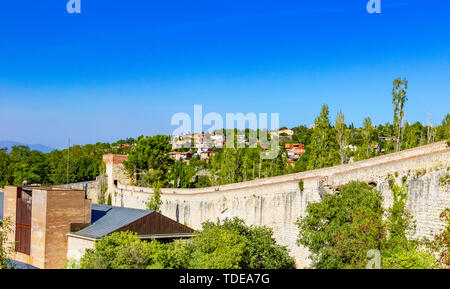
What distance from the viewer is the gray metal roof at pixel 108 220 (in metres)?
21.5

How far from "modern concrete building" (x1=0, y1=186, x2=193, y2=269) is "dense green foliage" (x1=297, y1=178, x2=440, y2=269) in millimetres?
7395

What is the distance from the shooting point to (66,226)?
23.0 m

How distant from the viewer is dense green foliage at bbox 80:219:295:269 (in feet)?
51.2

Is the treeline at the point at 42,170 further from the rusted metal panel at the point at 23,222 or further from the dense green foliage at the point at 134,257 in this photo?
the dense green foliage at the point at 134,257

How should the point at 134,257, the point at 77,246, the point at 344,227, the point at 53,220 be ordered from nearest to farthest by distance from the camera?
the point at 134,257 → the point at 344,227 → the point at 77,246 → the point at 53,220

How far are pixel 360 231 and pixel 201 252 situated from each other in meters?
6.68

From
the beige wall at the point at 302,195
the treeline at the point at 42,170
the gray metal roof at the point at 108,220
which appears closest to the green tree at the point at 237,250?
the beige wall at the point at 302,195

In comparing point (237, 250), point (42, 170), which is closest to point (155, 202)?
point (237, 250)

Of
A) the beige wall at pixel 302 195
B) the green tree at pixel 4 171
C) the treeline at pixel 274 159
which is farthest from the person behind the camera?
the green tree at pixel 4 171

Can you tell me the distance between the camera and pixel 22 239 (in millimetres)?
24469

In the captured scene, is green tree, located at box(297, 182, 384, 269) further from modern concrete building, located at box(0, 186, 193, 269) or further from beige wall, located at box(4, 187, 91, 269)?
beige wall, located at box(4, 187, 91, 269)

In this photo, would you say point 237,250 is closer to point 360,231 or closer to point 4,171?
point 360,231

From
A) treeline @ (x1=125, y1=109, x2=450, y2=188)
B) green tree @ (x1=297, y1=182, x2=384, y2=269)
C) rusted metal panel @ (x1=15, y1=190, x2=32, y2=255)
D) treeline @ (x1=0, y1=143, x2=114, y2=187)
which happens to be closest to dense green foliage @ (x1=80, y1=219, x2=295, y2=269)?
green tree @ (x1=297, y1=182, x2=384, y2=269)
